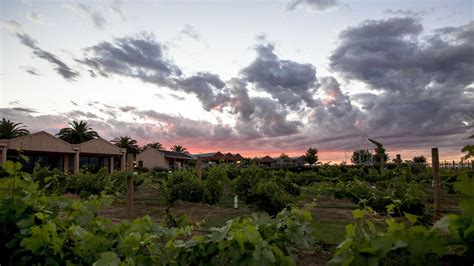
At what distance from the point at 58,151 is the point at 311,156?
157ft

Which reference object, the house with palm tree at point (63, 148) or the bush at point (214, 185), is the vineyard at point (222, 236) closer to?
the bush at point (214, 185)

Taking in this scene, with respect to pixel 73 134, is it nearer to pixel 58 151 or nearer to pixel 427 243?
pixel 58 151

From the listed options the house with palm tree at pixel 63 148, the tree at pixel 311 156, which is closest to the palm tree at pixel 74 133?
the house with palm tree at pixel 63 148

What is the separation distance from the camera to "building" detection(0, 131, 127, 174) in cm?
3180

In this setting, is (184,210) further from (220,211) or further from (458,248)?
(458,248)

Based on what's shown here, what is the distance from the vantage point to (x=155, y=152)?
63.7 meters

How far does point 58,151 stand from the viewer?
3678 cm

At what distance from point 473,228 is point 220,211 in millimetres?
13027

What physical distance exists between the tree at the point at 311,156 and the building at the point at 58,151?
124 feet

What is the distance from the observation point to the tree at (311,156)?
69850 millimetres

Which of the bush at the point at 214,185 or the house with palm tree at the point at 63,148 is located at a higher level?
the house with palm tree at the point at 63,148

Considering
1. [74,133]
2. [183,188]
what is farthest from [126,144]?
[183,188]

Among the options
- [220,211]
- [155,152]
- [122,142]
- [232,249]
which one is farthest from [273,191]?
[122,142]

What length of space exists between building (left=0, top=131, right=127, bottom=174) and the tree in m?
37.7
